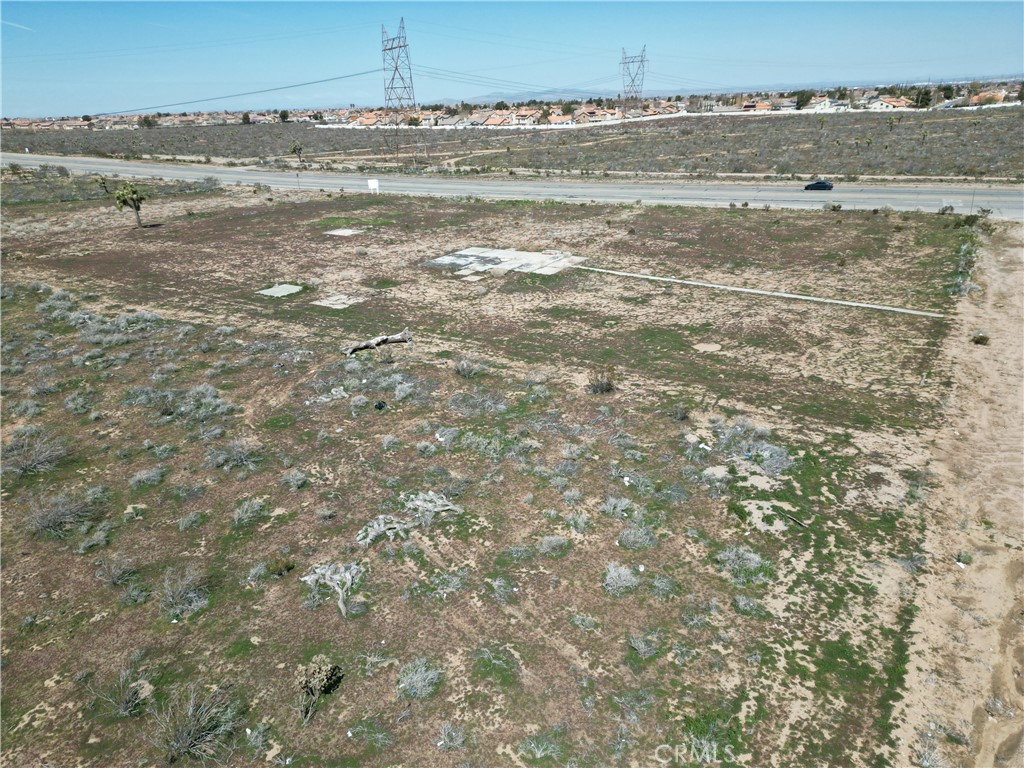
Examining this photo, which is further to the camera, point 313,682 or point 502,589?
point 502,589

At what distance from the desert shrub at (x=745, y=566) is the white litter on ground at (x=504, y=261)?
63.8 ft

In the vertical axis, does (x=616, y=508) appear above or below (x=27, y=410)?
below

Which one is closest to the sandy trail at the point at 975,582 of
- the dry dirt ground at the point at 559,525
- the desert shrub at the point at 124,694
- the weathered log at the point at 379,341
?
the dry dirt ground at the point at 559,525

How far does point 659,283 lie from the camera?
25.3 metres

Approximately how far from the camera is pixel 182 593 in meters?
9.68

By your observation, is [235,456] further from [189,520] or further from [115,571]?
[115,571]

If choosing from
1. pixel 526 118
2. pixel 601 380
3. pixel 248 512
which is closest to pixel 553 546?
pixel 248 512

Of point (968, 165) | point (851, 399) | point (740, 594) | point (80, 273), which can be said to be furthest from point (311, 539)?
point (968, 165)

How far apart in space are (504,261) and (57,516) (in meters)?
22.4

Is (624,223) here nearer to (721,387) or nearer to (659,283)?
(659,283)

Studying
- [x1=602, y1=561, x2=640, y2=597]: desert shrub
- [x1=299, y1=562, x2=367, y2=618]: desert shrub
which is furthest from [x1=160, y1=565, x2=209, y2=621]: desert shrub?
[x1=602, y1=561, x2=640, y2=597]: desert shrub

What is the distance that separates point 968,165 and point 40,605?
64.4 metres

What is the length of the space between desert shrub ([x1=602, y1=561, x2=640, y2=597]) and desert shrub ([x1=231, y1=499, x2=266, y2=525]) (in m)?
7.31

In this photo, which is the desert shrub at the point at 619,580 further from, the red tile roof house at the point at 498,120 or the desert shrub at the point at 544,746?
the red tile roof house at the point at 498,120
